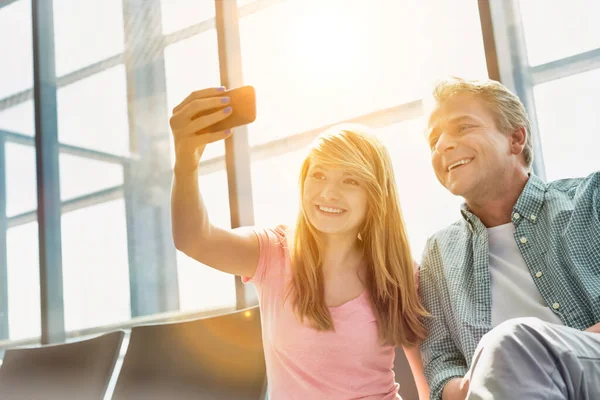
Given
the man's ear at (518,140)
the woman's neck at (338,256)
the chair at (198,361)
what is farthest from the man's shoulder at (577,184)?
the chair at (198,361)

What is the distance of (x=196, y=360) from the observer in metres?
2.18

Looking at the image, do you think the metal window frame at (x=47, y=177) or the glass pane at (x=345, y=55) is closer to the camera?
the glass pane at (x=345, y=55)

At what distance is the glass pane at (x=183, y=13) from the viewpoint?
367 cm

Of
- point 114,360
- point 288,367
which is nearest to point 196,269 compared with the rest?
point 114,360

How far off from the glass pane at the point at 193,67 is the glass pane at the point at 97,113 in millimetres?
480

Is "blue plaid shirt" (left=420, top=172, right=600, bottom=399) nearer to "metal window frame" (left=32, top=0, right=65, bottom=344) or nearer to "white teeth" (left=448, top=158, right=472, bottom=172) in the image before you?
"white teeth" (left=448, top=158, right=472, bottom=172)

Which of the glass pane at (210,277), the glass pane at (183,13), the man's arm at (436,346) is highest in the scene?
the glass pane at (183,13)

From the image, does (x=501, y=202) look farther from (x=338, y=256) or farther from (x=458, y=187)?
(x=338, y=256)

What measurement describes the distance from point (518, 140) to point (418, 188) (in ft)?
3.22

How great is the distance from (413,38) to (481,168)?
1.40 m

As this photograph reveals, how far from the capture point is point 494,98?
1.80 m

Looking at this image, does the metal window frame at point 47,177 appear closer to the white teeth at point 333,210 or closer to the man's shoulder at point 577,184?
the white teeth at point 333,210

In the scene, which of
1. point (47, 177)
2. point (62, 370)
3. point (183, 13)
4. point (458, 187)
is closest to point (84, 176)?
point (47, 177)

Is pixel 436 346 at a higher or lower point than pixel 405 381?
higher
